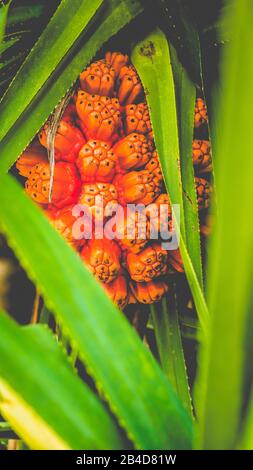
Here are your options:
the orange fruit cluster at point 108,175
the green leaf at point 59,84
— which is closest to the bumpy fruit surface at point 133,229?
the orange fruit cluster at point 108,175

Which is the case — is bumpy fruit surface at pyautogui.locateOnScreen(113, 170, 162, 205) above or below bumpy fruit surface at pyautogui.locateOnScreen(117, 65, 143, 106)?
below

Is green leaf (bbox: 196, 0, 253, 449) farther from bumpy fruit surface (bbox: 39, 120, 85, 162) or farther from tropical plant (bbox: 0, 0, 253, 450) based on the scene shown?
bumpy fruit surface (bbox: 39, 120, 85, 162)

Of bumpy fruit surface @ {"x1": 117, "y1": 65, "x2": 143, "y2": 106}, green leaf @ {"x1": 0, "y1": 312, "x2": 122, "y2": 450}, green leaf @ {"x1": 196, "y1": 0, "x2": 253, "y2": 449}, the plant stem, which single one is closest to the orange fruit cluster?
bumpy fruit surface @ {"x1": 117, "y1": 65, "x2": 143, "y2": 106}

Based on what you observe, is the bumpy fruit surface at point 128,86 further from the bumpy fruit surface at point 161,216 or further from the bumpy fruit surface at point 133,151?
the bumpy fruit surface at point 161,216

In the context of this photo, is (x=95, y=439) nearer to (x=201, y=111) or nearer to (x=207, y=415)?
(x=207, y=415)

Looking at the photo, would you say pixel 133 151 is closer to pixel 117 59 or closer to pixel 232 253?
pixel 117 59

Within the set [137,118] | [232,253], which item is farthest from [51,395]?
[137,118]

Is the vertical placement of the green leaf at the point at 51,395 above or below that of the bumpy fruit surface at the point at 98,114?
below
